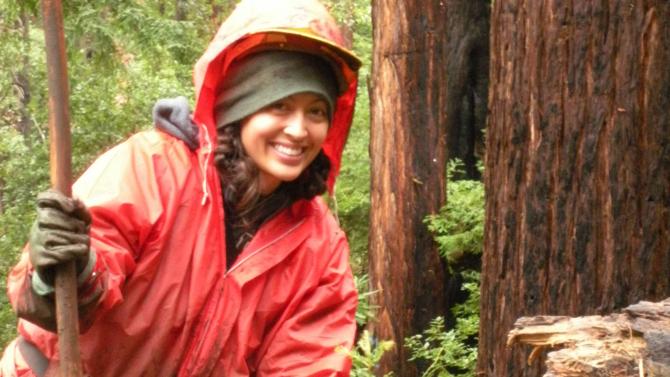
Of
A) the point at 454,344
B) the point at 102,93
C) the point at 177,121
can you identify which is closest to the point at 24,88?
the point at 102,93

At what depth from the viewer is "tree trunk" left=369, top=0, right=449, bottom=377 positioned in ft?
27.8

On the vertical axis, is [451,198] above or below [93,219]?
below

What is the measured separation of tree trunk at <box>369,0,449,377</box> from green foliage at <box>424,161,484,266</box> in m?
0.10

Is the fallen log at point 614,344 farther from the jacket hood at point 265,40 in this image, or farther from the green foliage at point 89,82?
the green foliage at point 89,82

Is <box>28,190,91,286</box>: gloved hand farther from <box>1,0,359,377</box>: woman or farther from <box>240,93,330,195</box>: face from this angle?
<box>240,93,330,195</box>: face

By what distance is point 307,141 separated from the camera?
365 centimetres

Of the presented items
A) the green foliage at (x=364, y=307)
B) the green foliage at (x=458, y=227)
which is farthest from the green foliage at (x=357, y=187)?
the green foliage at (x=458, y=227)

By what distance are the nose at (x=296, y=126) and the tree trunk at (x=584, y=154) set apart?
3.10ft

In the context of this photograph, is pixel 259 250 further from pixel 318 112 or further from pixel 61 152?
pixel 61 152

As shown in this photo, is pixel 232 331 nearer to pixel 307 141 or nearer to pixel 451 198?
pixel 307 141

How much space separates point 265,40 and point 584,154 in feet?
4.20

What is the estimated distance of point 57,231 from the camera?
2.84 metres

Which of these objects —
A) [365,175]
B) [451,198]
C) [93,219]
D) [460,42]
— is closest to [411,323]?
[451,198]

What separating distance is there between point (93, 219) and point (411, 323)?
5.58 metres
